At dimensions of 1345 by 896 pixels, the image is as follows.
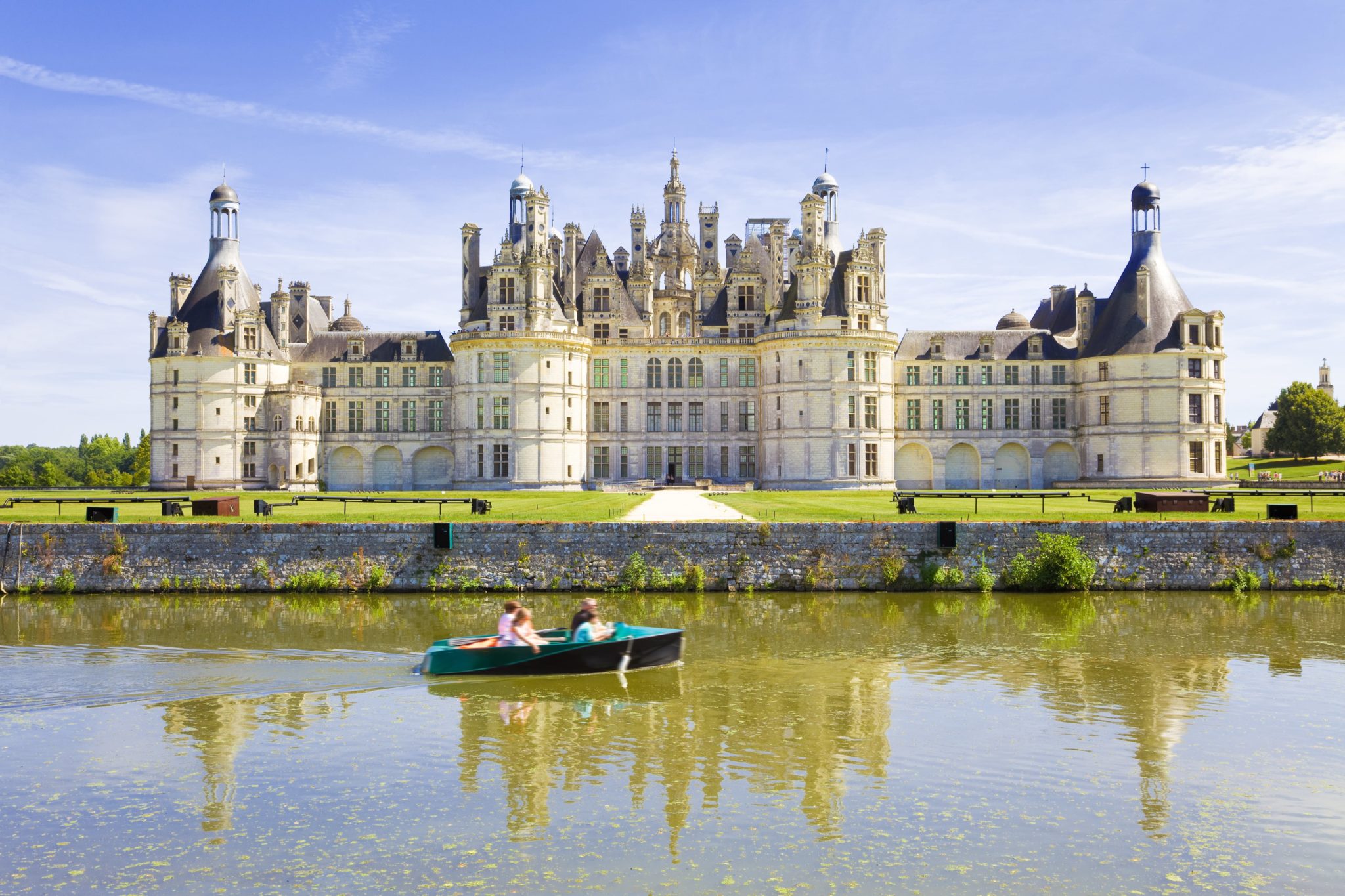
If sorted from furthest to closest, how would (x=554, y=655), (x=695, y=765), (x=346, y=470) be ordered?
(x=346, y=470) → (x=554, y=655) → (x=695, y=765)

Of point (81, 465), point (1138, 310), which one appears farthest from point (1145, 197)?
point (81, 465)

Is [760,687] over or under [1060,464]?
under

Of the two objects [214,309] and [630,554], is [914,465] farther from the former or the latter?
[214,309]

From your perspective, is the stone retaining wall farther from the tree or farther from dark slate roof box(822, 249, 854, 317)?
the tree

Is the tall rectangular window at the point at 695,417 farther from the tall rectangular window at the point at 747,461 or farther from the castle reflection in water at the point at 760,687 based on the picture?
the castle reflection in water at the point at 760,687

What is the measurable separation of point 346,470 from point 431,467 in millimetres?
5207

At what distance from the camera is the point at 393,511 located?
40.8 meters

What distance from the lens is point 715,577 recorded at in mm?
33812

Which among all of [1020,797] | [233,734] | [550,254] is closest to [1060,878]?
[1020,797]

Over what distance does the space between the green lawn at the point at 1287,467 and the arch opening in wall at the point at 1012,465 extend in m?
12.0

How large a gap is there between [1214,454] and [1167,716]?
166 feet

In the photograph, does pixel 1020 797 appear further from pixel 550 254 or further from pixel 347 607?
pixel 550 254

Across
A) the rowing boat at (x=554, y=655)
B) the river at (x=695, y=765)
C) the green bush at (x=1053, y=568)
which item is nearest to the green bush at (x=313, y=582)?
the river at (x=695, y=765)

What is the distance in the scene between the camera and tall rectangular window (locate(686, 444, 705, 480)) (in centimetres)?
6725
